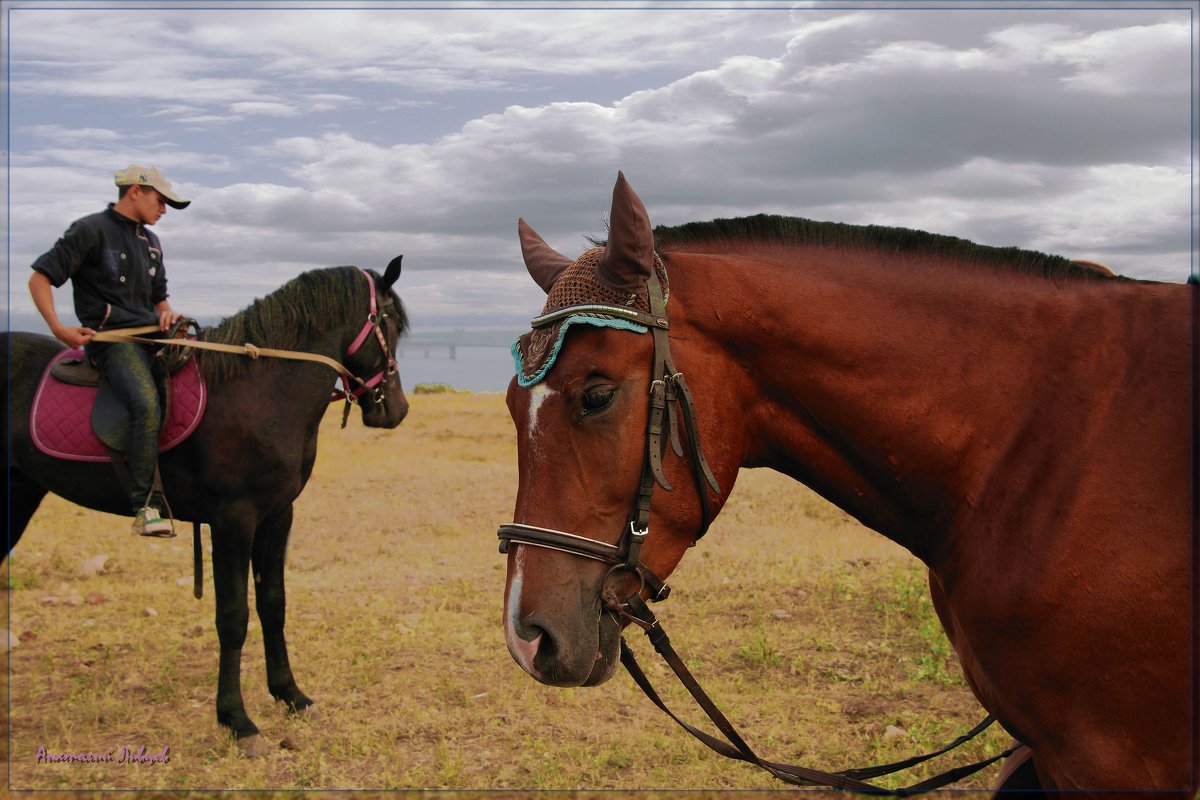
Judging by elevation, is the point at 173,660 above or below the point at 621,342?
below

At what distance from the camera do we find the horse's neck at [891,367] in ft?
7.56

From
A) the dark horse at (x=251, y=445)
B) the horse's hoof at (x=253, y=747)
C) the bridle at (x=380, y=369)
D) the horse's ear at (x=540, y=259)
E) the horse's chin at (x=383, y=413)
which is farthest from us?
the horse's chin at (x=383, y=413)

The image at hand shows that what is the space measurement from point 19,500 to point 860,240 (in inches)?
252

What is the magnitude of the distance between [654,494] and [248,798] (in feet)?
11.9

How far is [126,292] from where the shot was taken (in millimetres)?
5793

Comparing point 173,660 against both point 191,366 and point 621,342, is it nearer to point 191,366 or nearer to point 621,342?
point 191,366

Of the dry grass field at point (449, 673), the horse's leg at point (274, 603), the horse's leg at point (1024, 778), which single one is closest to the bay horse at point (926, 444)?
the horse's leg at point (1024, 778)

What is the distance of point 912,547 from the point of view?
245cm

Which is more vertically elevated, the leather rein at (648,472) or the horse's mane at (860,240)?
the horse's mane at (860,240)

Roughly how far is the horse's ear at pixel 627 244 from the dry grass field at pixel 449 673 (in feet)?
10.4

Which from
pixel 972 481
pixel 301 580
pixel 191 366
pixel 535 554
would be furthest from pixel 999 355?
pixel 301 580

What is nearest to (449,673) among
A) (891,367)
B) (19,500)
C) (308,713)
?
(308,713)

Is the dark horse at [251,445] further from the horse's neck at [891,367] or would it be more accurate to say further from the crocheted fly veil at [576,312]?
the horse's neck at [891,367]

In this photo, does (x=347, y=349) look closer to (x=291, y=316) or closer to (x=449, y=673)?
(x=291, y=316)
